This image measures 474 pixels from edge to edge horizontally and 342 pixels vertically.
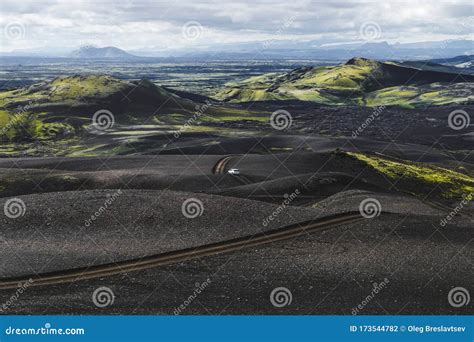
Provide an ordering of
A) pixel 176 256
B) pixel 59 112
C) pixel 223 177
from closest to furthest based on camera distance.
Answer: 1. pixel 176 256
2. pixel 223 177
3. pixel 59 112

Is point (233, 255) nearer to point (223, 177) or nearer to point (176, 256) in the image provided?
point (176, 256)

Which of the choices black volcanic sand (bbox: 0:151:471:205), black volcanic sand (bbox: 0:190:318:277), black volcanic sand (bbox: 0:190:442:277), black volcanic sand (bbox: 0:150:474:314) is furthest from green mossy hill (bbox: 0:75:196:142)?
black volcanic sand (bbox: 0:150:474:314)

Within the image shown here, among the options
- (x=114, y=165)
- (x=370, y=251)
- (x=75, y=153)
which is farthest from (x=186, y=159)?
(x=370, y=251)

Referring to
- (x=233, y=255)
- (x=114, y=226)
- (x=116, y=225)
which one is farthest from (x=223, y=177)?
(x=233, y=255)

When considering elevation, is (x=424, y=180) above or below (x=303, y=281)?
below

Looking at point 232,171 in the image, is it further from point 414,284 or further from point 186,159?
point 414,284

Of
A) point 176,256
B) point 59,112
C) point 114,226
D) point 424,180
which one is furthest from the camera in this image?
point 59,112
